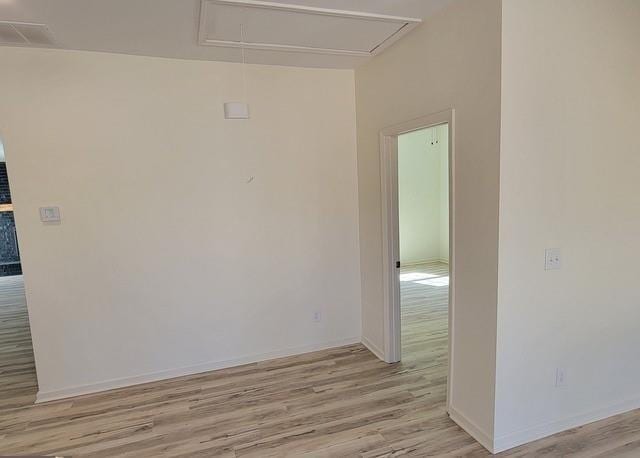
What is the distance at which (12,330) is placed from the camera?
457 cm

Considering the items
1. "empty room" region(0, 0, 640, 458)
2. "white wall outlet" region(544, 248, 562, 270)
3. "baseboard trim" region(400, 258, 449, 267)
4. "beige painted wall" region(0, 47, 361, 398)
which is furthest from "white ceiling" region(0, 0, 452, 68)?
"baseboard trim" region(400, 258, 449, 267)

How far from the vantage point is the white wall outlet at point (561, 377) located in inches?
92.8

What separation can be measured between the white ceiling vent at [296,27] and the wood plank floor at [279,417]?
9.04 ft

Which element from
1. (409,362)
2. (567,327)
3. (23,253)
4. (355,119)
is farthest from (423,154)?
(23,253)

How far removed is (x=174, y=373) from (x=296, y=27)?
3.04m

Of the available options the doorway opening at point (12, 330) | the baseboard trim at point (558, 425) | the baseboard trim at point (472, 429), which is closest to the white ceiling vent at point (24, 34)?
the doorway opening at point (12, 330)

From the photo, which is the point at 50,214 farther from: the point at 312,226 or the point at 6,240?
the point at 6,240

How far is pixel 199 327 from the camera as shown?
3340 millimetres

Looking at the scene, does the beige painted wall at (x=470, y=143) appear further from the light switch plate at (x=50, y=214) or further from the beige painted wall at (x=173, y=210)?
the light switch plate at (x=50, y=214)

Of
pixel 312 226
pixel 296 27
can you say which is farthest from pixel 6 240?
pixel 296 27

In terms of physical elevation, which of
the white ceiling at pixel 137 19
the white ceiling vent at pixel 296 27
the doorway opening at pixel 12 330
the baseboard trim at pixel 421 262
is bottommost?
the baseboard trim at pixel 421 262

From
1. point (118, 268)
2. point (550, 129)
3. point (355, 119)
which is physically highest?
point (355, 119)

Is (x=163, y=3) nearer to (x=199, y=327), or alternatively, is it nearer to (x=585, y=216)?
(x=199, y=327)

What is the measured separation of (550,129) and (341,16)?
1.46 meters
